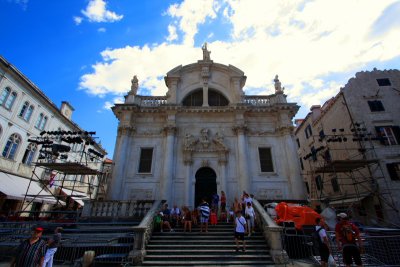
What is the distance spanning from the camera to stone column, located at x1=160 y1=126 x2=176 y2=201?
15269 mm

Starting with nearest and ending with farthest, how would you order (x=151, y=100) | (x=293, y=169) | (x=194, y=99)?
(x=293, y=169) → (x=151, y=100) → (x=194, y=99)

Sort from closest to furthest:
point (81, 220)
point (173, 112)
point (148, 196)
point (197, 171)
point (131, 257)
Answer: point (131, 257), point (81, 220), point (148, 196), point (197, 171), point (173, 112)

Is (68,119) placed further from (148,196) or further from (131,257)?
(131,257)

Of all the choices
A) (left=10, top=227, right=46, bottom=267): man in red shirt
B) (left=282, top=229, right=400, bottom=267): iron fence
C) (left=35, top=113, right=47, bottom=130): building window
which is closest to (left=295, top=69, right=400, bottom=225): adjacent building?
(left=282, top=229, right=400, bottom=267): iron fence

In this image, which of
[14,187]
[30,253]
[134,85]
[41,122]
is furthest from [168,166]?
[41,122]

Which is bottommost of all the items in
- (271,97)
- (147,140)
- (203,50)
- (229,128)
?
(147,140)

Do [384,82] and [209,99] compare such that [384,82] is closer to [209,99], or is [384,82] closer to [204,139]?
[209,99]

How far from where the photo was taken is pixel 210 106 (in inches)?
721

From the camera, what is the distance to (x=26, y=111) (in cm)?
2248

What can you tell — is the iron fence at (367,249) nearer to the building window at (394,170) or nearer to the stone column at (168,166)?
the stone column at (168,166)

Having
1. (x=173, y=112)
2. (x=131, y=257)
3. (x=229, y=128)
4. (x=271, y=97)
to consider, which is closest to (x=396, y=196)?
(x=271, y=97)

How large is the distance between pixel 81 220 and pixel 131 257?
581cm

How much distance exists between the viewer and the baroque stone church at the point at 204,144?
51.8 ft

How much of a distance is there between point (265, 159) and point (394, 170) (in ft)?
38.0
